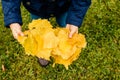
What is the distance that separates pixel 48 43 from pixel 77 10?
1.37 feet

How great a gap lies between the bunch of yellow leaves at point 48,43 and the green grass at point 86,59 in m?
0.86

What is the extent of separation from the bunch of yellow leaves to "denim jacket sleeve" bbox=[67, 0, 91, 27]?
0.63 ft

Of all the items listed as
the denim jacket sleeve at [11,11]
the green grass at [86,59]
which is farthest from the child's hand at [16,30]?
the green grass at [86,59]

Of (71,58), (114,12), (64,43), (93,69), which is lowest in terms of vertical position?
(93,69)

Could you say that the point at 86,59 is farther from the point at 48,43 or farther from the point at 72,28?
the point at 48,43

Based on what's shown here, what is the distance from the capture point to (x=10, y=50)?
10.5 feet

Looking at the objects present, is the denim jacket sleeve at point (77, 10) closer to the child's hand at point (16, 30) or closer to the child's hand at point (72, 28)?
the child's hand at point (72, 28)

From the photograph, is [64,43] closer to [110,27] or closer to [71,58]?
[71,58]

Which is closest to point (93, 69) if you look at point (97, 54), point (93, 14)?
point (97, 54)

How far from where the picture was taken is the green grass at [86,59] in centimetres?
299

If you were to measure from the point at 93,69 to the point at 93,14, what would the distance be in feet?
2.63

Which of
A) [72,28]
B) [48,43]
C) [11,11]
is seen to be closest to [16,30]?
[11,11]

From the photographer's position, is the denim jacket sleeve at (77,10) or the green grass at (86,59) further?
the green grass at (86,59)

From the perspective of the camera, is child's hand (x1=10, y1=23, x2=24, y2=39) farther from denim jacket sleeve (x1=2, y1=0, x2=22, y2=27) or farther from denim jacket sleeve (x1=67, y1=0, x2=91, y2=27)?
denim jacket sleeve (x1=67, y1=0, x2=91, y2=27)
